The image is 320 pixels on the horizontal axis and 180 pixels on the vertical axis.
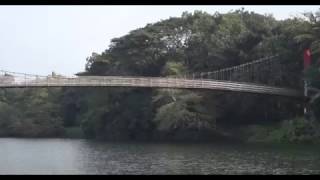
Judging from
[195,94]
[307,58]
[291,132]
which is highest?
[307,58]

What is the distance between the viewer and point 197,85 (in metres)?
47.2

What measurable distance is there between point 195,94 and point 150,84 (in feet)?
18.2

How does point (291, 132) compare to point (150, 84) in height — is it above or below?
below

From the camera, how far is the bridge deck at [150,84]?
44750mm

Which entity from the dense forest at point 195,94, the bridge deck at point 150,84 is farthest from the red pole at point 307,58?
the bridge deck at point 150,84

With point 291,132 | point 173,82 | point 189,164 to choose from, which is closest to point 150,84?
point 173,82

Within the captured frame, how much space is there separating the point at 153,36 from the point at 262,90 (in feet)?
60.8

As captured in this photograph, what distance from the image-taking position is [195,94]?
169ft

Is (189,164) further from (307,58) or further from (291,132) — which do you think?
(307,58)

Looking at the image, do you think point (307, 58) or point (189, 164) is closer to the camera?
point (189, 164)

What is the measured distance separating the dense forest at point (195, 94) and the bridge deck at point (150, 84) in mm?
1509

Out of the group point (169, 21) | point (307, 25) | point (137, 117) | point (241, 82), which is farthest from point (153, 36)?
point (307, 25)

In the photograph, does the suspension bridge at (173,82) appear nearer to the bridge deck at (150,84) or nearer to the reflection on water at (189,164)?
the bridge deck at (150,84)

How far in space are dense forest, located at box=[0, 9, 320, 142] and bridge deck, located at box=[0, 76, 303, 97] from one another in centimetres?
151
